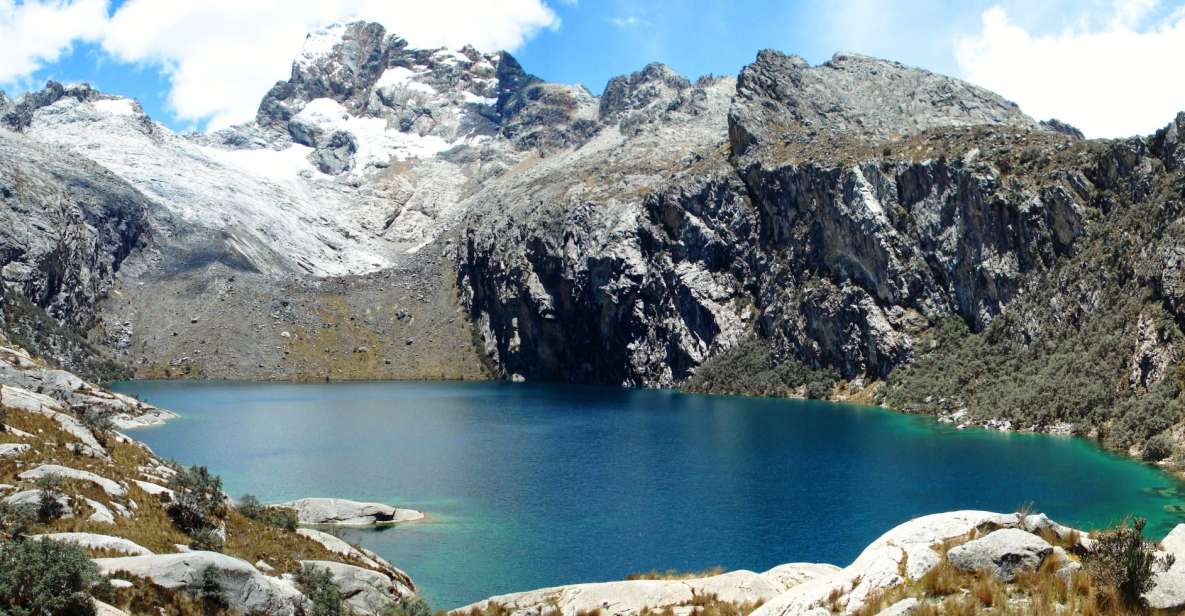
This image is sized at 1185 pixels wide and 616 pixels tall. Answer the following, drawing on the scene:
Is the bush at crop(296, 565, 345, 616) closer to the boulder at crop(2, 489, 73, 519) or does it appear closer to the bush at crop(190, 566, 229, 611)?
the bush at crop(190, 566, 229, 611)

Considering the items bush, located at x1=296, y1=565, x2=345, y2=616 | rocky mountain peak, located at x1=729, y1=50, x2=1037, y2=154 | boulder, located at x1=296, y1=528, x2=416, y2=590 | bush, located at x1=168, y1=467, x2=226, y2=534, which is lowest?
boulder, located at x1=296, y1=528, x2=416, y2=590

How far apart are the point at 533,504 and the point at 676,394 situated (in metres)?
99.4

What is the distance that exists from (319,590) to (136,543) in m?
5.37

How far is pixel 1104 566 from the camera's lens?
1505 cm

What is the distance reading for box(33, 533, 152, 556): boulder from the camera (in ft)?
79.4

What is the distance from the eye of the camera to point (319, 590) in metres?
26.6

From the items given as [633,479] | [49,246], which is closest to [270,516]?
[633,479]

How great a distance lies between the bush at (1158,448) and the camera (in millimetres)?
74250

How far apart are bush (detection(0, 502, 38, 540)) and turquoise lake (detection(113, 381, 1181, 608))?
1934 cm

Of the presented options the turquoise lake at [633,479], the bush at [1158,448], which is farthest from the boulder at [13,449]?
the bush at [1158,448]

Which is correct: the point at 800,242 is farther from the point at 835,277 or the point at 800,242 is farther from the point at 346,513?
→ the point at 346,513

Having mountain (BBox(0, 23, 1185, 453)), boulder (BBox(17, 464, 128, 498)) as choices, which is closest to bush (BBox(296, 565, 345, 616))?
boulder (BBox(17, 464, 128, 498))

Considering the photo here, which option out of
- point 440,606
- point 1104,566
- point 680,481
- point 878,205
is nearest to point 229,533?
point 440,606

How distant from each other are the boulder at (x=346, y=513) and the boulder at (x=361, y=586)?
24659mm
